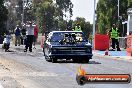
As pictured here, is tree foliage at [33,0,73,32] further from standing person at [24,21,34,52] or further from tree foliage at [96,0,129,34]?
standing person at [24,21,34,52]

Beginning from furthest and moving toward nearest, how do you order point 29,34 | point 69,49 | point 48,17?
1. point 48,17
2. point 29,34
3. point 69,49

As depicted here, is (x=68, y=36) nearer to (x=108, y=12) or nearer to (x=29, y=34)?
(x=29, y=34)

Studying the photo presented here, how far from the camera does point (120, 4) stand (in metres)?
75.4

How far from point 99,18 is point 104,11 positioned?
2.01 meters

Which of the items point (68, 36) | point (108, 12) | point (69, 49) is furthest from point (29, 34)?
point (108, 12)

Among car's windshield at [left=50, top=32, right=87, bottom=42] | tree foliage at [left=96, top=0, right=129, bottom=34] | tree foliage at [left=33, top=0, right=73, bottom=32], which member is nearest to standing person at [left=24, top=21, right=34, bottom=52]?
car's windshield at [left=50, top=32, right=87, bottom=42]

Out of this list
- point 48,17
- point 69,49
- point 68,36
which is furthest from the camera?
point 48,17

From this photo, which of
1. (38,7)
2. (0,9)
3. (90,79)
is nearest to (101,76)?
(90,79)

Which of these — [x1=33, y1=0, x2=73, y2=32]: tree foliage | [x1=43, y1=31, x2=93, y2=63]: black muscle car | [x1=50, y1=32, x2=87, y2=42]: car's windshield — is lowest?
[x1=43, y1=31, x2=93, y2=63]: black muscle car

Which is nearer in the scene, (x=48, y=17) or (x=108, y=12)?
(x=108, y=12)

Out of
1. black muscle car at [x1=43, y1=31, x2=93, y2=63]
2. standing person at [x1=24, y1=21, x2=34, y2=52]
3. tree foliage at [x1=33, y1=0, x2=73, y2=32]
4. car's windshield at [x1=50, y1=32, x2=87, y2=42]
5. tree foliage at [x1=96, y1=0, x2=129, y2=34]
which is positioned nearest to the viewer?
black muscle car at [x1=43, y1=31, x2=93, y2=63]

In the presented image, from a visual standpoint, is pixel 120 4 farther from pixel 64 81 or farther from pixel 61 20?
pixel 64 81

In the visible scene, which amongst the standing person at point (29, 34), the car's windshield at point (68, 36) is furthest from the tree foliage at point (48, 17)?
the car's windshield at point (68, 36)

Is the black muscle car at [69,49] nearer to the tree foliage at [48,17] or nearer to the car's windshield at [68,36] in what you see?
the car's windshield at [68,36]
